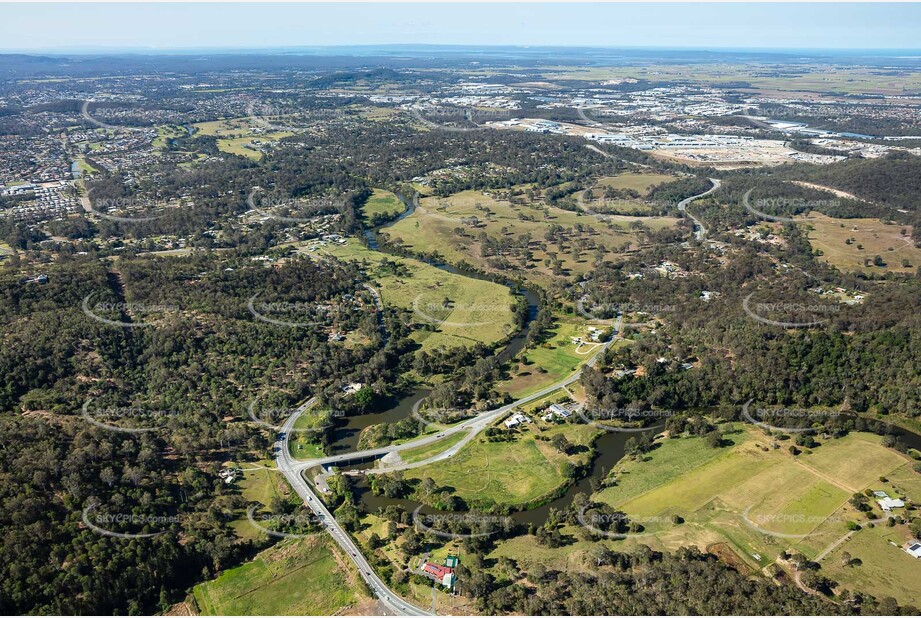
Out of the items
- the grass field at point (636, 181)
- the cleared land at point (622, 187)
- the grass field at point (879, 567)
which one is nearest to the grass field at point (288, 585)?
the grass field at point (879, 567)

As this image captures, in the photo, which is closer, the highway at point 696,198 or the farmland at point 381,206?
the highway at point 696,198

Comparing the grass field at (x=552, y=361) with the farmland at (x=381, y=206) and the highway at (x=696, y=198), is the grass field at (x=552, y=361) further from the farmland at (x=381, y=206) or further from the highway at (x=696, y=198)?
the farmland at (x=381, y=206)

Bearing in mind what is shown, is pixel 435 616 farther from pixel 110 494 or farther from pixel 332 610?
pixel 110 494

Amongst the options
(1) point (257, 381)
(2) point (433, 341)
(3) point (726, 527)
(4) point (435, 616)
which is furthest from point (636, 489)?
(1) point (257, 381)

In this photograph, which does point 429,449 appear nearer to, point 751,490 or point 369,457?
point 369,457

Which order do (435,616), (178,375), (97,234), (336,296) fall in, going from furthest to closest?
1. (97,234)
2. (336,296)
3. (178,375)
4. (435,616)

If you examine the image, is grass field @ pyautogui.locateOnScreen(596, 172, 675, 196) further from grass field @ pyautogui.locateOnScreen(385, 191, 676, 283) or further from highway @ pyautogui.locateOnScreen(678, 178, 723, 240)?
grass field @ pyautogui.locateOnScreen(385, 191, 676, 283)

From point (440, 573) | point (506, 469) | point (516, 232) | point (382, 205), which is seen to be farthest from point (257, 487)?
point (382, 205)
